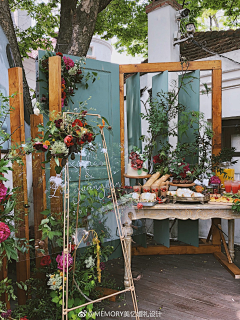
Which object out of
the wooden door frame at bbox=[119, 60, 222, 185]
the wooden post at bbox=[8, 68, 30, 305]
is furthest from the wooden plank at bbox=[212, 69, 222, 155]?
the wooden post at bbox=[8, 68, 30, 305]

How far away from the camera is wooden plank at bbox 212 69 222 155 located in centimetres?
404

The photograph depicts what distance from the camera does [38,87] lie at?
3.10 metres

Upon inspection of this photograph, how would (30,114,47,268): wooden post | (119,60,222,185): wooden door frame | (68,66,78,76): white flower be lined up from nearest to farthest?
(30,114,47,268): wooden post < (68,66,78,76): white flower < (119,60,222,185): wooden door frame

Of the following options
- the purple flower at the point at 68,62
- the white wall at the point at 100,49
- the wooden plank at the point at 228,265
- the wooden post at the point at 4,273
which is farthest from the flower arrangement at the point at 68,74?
the white wall at the point at 100,49

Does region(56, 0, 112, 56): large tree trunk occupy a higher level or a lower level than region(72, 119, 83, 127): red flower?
higher

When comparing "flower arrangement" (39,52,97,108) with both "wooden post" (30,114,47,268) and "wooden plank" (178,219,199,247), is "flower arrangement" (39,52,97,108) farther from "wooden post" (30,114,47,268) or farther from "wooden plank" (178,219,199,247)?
"wooden plank" (178,219,199,247)

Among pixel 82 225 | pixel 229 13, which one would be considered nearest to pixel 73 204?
pixel 82 225

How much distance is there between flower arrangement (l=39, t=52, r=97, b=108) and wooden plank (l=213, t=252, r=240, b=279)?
2853 mm

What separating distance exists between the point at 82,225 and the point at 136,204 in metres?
0.87

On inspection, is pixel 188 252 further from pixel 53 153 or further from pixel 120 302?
pixel 53 153

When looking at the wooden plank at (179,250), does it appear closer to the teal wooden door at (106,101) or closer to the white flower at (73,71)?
the teal wooden door at (106,101)

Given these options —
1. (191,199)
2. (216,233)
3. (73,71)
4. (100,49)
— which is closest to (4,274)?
(191,199)

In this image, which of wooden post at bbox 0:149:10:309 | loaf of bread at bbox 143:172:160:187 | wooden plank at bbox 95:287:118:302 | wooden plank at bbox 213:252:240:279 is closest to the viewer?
wooden post at bbox 0:149:10:309

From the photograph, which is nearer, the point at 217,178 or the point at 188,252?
the point at 217,178
